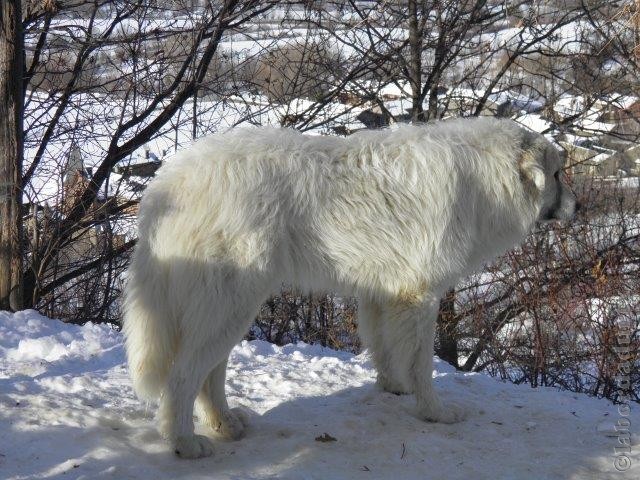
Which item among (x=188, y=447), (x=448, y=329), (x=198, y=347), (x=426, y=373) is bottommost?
(x=448, y=329)

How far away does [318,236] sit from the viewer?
4184mm

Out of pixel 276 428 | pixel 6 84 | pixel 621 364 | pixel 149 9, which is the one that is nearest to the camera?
pixel 276 428

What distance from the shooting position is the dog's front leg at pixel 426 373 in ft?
14.9

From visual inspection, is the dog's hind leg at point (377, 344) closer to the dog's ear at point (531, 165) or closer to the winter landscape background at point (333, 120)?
the winter landscape background at point (333, 120)

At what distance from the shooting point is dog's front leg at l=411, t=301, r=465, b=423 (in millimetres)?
4531

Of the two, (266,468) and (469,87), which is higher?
(469,87)

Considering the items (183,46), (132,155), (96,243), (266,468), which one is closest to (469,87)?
(183,46)

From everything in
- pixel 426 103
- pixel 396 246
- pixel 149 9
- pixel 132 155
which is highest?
pixel 149 9

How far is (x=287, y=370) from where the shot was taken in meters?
5.50

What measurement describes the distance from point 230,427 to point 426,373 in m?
1.27

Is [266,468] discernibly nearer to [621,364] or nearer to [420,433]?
[420,433]

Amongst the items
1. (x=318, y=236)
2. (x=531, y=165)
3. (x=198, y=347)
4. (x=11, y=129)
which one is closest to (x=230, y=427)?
(x=198, y=347)

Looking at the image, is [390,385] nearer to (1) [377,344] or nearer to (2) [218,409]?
(1) [377,344]

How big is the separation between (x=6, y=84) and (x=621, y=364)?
7.00 metres
